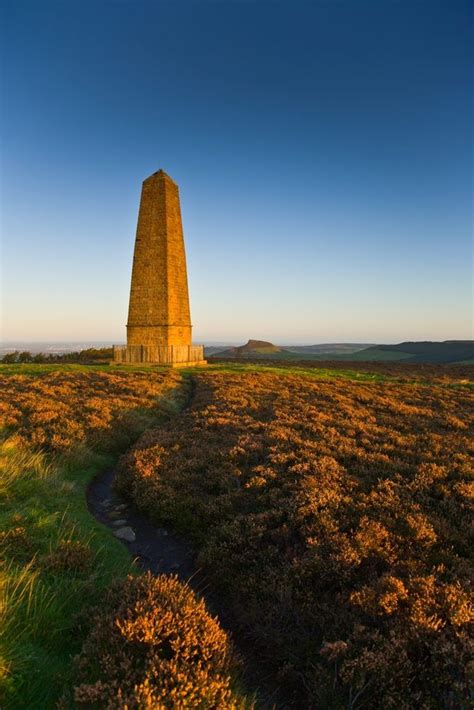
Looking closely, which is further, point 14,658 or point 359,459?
point 359,459

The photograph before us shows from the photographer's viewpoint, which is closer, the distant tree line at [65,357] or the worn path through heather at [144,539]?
the worn path through heather at [144,539]

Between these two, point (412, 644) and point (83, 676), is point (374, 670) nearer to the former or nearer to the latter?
point (412, 644)

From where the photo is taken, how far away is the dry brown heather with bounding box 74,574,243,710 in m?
3.40

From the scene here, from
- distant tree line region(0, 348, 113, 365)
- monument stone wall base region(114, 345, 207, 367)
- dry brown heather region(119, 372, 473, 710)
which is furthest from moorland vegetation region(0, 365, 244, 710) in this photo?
distant tree line region(0, 348, 113, 365)

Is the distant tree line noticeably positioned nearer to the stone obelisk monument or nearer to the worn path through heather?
the stone obelisk monument

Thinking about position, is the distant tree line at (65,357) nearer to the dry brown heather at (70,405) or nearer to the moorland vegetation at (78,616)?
the dry brown heather at (70,405)

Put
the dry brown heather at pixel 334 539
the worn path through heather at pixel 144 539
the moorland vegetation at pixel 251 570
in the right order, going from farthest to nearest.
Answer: the worn path through heather at pixel 144 539 → the dry brown heather at pixel 334 539 → the moorland vegetation at pixel 251 570

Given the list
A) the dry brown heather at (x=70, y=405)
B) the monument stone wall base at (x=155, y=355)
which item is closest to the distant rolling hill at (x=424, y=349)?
the monument stone wall base at (x=155, y=355)

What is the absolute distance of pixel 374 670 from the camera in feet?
13.0

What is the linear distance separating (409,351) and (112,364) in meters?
68.2

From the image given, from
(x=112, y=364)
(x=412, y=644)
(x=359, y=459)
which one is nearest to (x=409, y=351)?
(x=112, y=364)

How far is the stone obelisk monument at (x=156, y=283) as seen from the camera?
36.0 meters

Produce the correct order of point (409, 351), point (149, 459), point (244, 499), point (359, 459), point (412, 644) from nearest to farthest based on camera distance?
point (412, 644)
point (244, 499)
point (359, 459)
point (149, 459)
point (409, 351)

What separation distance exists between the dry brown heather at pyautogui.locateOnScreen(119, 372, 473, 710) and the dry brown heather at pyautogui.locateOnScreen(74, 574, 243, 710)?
0.93 m
